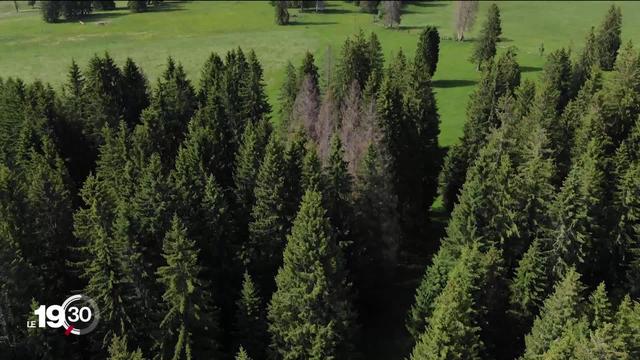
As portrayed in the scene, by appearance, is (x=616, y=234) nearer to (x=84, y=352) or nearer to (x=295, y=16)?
(x=84, y=352)

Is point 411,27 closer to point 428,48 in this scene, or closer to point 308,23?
point 308,23

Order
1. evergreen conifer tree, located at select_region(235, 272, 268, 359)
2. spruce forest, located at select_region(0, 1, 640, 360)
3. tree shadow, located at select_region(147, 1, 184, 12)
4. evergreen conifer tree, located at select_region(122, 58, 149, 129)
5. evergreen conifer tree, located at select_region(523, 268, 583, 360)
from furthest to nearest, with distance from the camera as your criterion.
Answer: tree shadow, located at select_region(147, 1, 184, 12), evergreen conifer tree, located at select_region(122, 58, 149, 129), evergreen conifer tree, located at select_region(235, 272, 268, 359), spruce forest, located at select_region(0, 1, 640, 360), evergreen conifer tree, located at select_region(523, 268, 583, 360)

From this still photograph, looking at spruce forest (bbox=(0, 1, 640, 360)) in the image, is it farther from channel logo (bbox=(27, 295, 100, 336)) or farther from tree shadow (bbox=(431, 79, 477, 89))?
tree shadow (bbox=(431, 79, 477, 89))

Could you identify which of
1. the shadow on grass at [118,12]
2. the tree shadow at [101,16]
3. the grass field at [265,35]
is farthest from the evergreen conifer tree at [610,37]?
the tree shadow at [101,16]

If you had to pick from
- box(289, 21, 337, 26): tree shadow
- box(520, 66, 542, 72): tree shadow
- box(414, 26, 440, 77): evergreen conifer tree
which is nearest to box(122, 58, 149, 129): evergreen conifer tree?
box(414, 26, 440, 77): evergreen conifer tree

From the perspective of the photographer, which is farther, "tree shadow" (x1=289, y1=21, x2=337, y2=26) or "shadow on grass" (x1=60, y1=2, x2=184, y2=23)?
"tree shadow" (x1=289, y1=21, x2=337, y2=26)

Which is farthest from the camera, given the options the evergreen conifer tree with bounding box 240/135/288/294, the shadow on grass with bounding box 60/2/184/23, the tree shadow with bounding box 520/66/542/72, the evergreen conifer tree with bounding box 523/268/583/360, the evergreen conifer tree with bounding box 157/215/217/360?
the shadow on grass with bounding box 60/2/184/23
